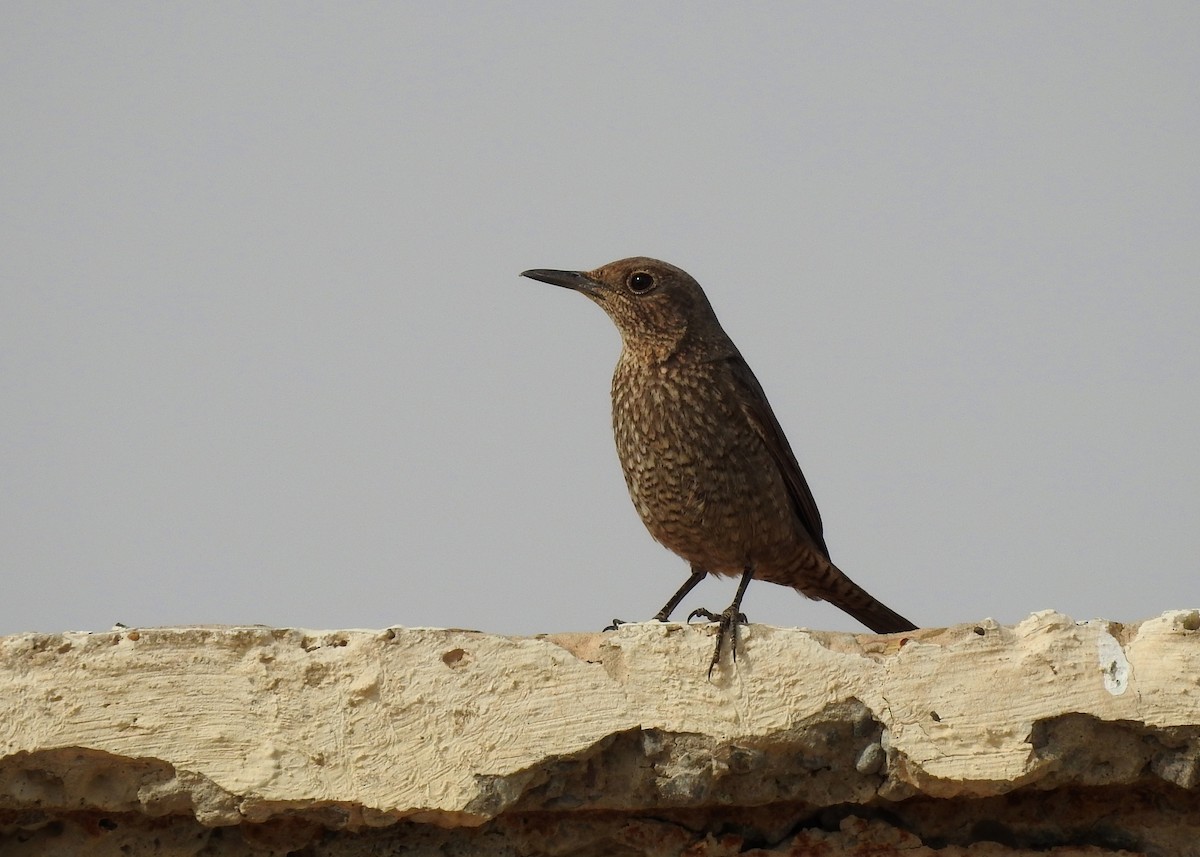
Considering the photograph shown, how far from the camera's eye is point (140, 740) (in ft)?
12.7

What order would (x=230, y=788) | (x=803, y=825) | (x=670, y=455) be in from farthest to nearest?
(x=670, y=455)
(x=803, y=825)
(x=230, y=788)

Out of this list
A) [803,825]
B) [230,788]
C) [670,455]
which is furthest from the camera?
[670,455]

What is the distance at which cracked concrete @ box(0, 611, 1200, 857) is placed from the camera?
3.88m

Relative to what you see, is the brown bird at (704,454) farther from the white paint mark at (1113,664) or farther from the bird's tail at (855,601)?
the white paint mark at (1113,664)

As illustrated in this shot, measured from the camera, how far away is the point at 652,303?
628 centimetres

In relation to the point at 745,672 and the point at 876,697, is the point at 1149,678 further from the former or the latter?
Result: the point at 745,672

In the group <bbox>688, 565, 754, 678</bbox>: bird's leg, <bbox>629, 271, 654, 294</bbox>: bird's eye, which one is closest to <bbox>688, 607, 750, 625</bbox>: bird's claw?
<bbox>688, 565, 754, 678</bbox>: bird's leg

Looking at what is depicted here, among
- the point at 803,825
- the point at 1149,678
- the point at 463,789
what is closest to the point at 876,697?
the point at 803,825

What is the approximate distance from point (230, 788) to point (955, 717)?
6.65ft

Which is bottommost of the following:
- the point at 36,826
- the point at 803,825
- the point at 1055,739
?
the point at 36,826

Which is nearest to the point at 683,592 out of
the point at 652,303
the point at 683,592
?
the point at 683,592

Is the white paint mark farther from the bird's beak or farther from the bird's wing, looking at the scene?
the bird's beak

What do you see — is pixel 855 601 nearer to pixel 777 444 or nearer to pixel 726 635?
pixel 777 444

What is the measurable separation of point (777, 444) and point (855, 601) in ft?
2.51
